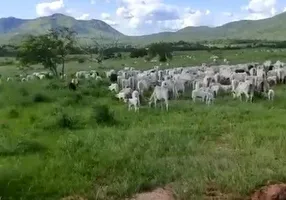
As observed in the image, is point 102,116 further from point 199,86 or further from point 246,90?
point 199,86

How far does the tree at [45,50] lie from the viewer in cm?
3669

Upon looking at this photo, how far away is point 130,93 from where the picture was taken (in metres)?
21.2

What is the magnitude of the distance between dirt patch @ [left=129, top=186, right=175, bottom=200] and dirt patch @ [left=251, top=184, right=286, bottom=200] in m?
1.33

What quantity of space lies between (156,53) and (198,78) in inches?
1219

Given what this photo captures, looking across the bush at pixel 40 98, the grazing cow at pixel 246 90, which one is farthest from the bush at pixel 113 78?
the grazing cow at pixel 246 90

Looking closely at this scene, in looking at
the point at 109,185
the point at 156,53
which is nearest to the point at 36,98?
the point at 109,185

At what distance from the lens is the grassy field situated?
9750 millimetres

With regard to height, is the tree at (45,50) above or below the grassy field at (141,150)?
above

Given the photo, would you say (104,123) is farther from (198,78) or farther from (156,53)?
(156,53)

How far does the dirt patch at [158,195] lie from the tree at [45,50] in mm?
28001

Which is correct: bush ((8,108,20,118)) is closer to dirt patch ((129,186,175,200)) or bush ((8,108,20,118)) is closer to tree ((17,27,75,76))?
dirt patch ((129,186,175,200))

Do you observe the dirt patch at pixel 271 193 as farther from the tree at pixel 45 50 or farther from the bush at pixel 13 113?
the tree at pixel 45 50

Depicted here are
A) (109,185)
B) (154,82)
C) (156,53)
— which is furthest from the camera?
(156,53)

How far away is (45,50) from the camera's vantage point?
3656 centimetres
